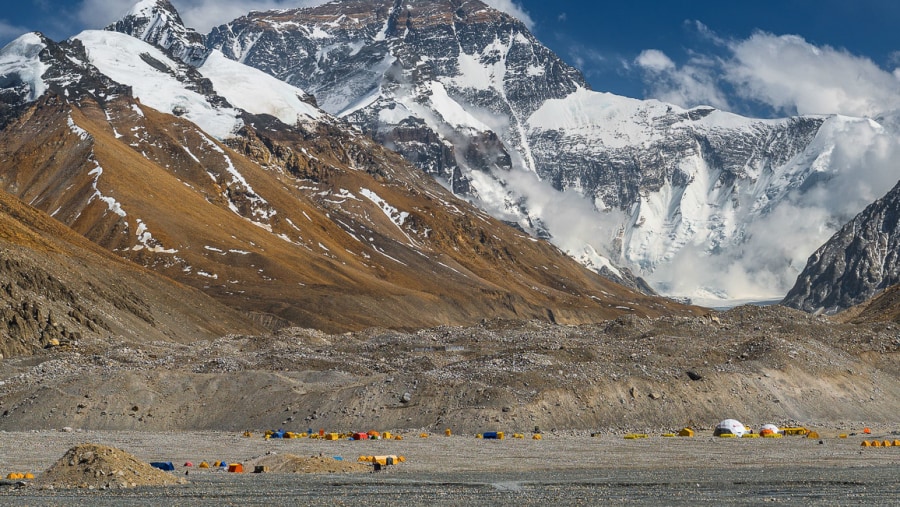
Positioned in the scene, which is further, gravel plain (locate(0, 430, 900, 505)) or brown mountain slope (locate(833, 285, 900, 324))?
brown mountain slope (locate(833, 285, 900, 324))

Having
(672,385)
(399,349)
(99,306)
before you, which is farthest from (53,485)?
(99,306)

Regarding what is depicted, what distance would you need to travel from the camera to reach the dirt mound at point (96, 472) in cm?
3628

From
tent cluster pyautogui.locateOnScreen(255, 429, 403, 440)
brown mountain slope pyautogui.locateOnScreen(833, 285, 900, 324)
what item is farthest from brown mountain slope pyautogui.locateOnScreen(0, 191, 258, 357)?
brown mountain slope pyautogui.locateOnScreen(833, 285, 900, 324)

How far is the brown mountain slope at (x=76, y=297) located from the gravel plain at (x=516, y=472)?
141 ft

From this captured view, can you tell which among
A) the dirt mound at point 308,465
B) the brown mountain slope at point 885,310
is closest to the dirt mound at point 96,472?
the dirt mound at point 308,465

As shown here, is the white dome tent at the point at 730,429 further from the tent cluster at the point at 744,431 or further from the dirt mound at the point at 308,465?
the dirt mound at the point at 308,465

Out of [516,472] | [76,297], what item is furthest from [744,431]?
[76,297]

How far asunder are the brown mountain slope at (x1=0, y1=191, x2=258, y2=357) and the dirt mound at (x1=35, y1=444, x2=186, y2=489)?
2493 inches

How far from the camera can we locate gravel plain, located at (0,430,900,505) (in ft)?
112

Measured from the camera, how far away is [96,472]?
3662cm

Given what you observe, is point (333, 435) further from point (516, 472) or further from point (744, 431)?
point (744, 431)

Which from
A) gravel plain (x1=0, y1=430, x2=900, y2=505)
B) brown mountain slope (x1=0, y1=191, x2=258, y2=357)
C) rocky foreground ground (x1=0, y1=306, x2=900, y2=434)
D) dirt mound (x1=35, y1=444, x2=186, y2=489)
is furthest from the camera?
brown mountain slope (x1=0, y1=191, x2=258, y2=357)

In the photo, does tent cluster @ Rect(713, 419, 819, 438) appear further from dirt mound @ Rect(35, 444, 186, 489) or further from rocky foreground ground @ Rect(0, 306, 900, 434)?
dirt mound @ Rect(35, 444, 186, 489)

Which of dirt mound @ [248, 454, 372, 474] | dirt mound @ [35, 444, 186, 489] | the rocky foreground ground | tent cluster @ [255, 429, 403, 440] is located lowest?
dirt mound @ [35, 444, 186, 489]
